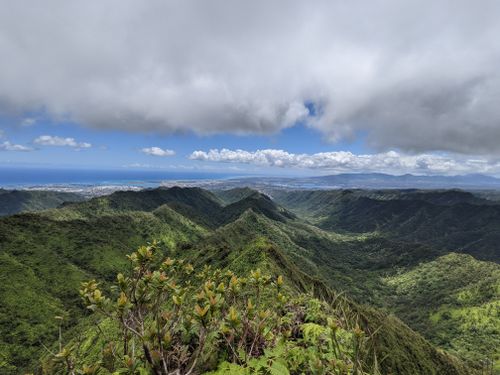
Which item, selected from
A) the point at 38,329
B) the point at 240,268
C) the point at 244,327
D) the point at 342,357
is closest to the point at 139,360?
the point at 244,327

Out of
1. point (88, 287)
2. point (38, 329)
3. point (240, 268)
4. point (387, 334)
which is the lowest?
point (38, 329)

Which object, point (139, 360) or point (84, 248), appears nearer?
point (139, 360)

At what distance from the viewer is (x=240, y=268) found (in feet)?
325

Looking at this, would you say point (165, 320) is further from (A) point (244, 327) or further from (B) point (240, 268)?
(B) point (240, 268)

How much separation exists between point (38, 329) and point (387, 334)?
134 metres

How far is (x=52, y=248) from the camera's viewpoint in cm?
18612

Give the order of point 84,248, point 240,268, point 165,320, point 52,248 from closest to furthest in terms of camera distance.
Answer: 1. point 165,320
2. point 240,268
3. point 52,248
4. point 84,248

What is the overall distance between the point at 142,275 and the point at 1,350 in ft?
465

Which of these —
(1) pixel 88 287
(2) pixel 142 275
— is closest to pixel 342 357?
(2) pixel 142 275

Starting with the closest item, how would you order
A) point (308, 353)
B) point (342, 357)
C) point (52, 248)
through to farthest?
point (342, 357), point (308, 353), point (52, 248)

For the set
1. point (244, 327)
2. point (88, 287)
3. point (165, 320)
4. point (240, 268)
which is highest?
point (88, 287)

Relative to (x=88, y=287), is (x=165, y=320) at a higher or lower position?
lower

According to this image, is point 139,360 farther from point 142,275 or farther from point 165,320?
point 142,275

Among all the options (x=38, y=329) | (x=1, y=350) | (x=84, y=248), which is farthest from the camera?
(x=84, y=248)
